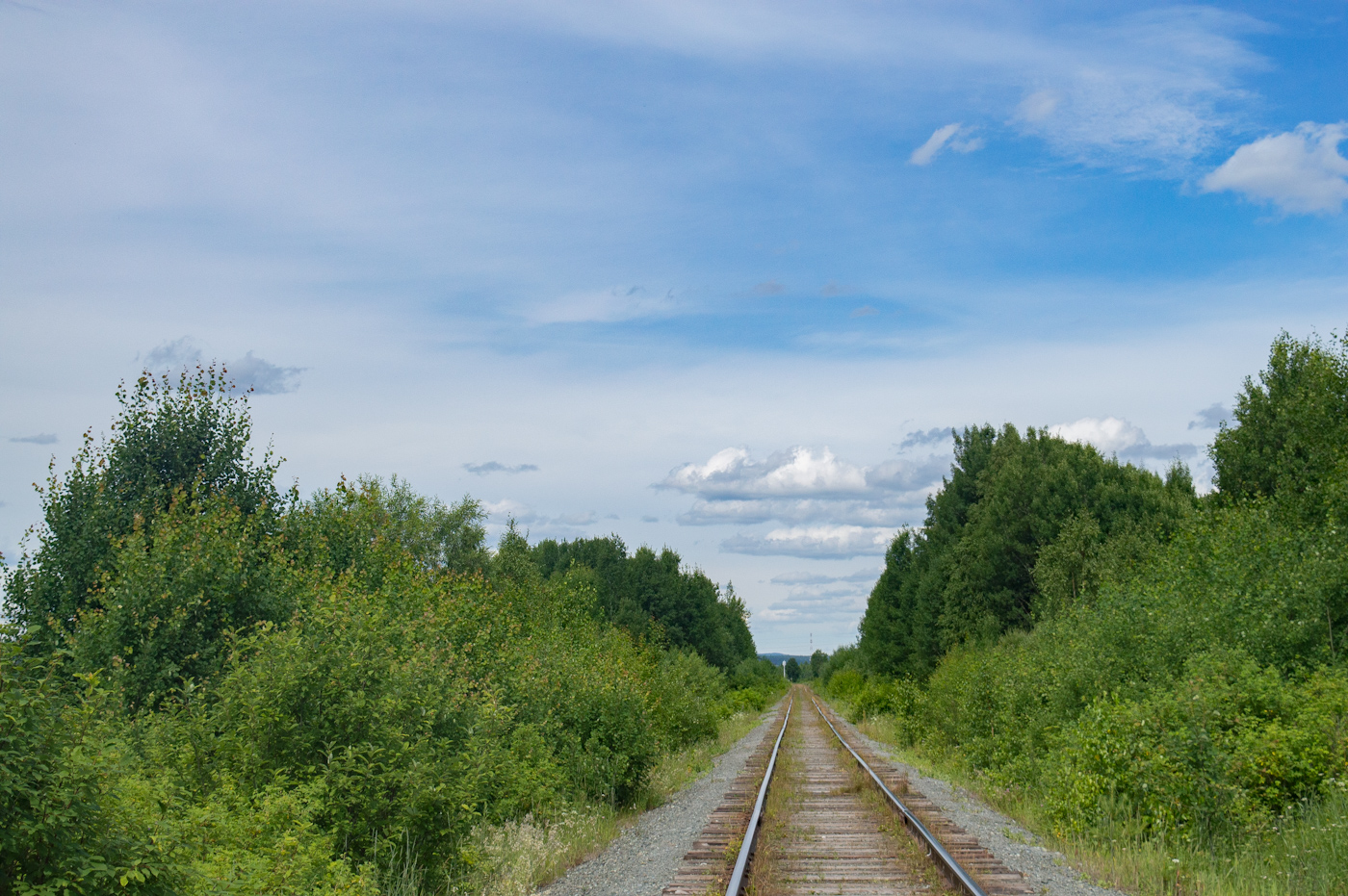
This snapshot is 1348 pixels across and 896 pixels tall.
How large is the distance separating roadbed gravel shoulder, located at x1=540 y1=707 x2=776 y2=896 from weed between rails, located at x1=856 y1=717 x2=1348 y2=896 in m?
4.66

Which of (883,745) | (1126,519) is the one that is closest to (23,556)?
(883,745)

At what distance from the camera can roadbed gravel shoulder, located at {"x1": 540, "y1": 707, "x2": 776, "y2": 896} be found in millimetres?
9688

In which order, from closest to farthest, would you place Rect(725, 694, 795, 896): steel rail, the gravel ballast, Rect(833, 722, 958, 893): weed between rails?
Rect(725, 694, 795, 896): steel rail → Rect(833, 722, 958, 893): weed between rails → the gravel ballast

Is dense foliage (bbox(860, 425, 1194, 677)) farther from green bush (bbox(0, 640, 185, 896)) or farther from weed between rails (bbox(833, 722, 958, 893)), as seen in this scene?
green bush (bbox(0, 640, 185, 896))

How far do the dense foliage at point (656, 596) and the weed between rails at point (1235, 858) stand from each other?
52.3m

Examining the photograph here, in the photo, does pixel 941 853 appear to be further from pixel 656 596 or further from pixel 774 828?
pixel 656 596

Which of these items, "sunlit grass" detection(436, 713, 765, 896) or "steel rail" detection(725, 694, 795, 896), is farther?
"sunlit grass" detection(436, 713, 765, 896)

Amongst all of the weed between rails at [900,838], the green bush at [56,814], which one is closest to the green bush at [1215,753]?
the weed between rails at [900,838]

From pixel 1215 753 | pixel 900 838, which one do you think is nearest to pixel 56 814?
pixel 900 838

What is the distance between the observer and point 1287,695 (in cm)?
1106

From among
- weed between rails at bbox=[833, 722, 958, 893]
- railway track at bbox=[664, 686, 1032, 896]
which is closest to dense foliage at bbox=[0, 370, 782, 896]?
railway track at bbox=[664, 686, 1032, 896]

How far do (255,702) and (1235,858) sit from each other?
9948 mm

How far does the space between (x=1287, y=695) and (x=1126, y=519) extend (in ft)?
77.7

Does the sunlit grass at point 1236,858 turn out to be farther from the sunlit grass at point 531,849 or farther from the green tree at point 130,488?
the green tree at point 130,488
